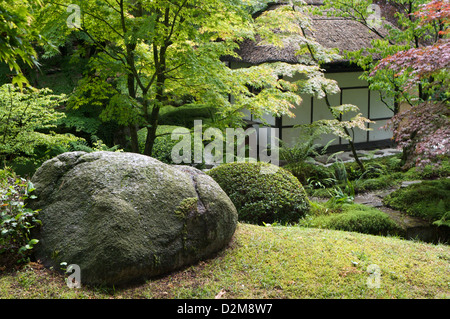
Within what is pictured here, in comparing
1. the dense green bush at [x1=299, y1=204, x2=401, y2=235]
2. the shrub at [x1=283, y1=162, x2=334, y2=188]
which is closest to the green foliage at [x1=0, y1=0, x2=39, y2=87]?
the dense green bush at [x1=299, y1=204, x2=401, y2=235]

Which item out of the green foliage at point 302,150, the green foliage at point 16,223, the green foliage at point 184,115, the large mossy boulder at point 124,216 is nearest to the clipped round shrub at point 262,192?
the large mossy boulder at point 124,216

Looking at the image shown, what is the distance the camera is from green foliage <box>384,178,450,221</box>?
27.6 feet

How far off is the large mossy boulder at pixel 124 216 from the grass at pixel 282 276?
0.17 metres

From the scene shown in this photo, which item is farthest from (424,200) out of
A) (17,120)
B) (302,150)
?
(17,120)

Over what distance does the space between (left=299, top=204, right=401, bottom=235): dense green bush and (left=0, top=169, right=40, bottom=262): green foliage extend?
4.55 m

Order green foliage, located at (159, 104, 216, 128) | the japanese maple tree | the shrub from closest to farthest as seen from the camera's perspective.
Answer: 1. the japanese maple tree
2. the shrub
3. green foliage, located at (159, 104, 216, 128)

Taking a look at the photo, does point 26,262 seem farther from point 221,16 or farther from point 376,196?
point 376,196

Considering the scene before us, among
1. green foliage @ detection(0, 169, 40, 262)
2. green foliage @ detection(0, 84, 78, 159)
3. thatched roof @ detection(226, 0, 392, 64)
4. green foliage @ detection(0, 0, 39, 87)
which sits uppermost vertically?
thatched roof @ detection(226, 0, 392, 64)

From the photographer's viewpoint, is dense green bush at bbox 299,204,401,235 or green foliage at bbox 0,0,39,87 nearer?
green foliage at bbox 0,0,39,87

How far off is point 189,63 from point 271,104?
167 centimetres

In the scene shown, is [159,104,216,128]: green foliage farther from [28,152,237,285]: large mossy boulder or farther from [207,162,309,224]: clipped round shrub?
[28,152,237,285]: large mossy boulder

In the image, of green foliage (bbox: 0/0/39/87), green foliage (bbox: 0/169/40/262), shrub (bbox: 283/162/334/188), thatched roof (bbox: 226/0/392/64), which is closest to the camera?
green foliage (bbox: 0/0/39/87)

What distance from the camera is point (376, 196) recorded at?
10.2 meters

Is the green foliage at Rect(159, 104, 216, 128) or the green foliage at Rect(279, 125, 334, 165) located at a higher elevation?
the green foliage at Rect(159, 104, 216, 128)
